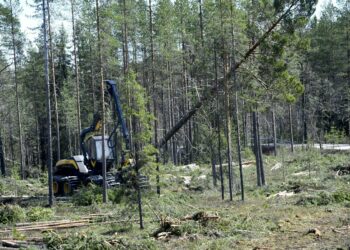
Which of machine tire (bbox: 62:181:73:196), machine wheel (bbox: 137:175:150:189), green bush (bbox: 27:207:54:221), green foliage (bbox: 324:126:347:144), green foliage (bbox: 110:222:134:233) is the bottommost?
green foliage (bbox: 110:222:134:233)

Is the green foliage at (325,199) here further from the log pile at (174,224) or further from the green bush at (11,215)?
the green bush at (11,215)

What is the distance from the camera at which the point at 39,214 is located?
1916 cm

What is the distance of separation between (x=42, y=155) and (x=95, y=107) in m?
14.3

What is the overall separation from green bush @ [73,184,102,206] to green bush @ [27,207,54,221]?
2834mm

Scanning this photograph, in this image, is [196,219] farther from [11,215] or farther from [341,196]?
[341,196]

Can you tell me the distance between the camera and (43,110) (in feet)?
154

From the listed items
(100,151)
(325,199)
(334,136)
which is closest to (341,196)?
(325,199)

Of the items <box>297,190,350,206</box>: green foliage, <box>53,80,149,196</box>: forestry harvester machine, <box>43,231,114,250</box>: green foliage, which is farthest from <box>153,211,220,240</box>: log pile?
<box>53,80,149,196</box>: forestry harvester machine

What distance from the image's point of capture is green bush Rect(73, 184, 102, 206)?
22.5 m

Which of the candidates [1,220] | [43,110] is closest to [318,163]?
[1,220]

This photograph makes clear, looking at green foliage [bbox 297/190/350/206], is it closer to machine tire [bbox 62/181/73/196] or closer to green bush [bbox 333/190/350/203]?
green bush [bbox 333/190/350/203]

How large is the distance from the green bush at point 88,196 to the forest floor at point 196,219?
18 mm

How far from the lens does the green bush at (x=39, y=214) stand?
18953mm

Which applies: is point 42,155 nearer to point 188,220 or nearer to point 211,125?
point 211,125
